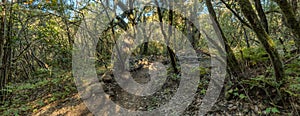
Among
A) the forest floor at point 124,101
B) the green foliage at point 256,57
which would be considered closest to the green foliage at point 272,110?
the forest floor at point 124,101

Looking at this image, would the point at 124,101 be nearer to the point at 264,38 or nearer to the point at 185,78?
the point at 185,78

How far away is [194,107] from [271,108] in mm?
1562

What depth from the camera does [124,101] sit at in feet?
18.8

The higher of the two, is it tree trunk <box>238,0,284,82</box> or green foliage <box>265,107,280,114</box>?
tree trunk <box>238,0,284,82</box>

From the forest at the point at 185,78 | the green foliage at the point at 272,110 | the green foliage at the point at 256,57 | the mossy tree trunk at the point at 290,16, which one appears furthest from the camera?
the green foliage at the point at 256,57

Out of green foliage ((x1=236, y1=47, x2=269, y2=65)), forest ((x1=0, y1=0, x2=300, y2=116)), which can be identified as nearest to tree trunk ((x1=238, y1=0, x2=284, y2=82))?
forest ((x1=0, y1=0, x2=300, y2=116))

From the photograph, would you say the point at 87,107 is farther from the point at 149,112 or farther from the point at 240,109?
the point at 240,109

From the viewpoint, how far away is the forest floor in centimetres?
344

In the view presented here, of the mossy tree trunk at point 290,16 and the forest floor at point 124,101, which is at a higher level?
the mossy tree trunk at point 290,16

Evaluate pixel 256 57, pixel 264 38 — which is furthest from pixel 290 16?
pixel 256 57

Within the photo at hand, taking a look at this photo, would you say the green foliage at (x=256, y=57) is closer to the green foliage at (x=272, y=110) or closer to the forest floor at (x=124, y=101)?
the forest floor at (x=124, y=101)

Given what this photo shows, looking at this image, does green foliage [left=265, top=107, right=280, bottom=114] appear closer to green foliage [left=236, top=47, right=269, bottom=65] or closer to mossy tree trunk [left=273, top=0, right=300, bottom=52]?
mossy tree trunk [left=273, top=0, right=300, bottom=52]

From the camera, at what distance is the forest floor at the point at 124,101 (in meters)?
3.44

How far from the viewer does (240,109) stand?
136 inches
